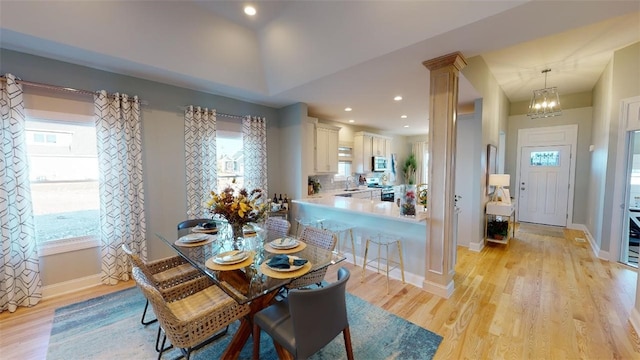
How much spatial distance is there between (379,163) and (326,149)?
7.84 ft

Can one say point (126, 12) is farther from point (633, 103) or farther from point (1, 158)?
point (633, 103)

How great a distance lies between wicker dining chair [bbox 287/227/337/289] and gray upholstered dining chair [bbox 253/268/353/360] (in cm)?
54

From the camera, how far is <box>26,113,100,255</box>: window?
2.67 metres

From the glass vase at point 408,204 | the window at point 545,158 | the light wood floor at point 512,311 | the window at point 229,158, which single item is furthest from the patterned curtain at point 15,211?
the window at point 545,158

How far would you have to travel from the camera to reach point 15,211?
246 centimetres

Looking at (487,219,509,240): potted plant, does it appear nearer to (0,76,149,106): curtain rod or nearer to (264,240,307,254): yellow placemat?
(264,240,307,254): yellow placemat

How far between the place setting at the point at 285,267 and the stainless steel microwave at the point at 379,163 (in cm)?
544

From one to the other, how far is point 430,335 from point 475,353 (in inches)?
13.1

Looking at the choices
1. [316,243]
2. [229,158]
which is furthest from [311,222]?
[229,158]

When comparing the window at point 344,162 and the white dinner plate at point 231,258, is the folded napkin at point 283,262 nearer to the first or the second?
the white dinner plate at point 231,258

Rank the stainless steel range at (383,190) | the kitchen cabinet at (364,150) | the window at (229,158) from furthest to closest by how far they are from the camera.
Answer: the stainless steel range at (383,190), the kitchen cabinet at (364,150), the window at (229,158)

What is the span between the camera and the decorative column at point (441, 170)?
8.54ft

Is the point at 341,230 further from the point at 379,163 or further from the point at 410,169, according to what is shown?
the point at 410,169

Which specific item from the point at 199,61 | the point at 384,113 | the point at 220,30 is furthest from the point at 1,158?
the point at 384,113
